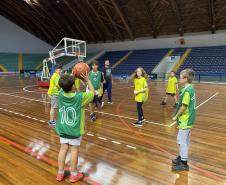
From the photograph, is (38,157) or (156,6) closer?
(38,157)

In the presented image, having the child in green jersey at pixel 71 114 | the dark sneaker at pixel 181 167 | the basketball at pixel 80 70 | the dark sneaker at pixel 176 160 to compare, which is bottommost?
the dark sneaker at pixel 181 167

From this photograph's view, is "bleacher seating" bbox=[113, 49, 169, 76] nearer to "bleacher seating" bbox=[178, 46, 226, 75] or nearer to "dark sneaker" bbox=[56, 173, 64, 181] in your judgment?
"bleacher seating" bbox=[178, 46, 226, 75]

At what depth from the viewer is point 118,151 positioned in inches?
191

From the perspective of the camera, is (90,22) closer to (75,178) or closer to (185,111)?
(185,111)

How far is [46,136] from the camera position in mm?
5766

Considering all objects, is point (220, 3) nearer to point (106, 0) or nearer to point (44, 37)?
point (106, 0)

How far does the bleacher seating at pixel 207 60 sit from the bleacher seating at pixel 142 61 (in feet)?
11.1

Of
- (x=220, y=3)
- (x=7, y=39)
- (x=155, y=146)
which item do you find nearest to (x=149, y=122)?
(x=155, y=146)

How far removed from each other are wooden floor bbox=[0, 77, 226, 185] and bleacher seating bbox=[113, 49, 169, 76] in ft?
62.3

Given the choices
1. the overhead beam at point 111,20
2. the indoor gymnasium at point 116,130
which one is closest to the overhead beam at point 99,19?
the overhead beam at point 111,20

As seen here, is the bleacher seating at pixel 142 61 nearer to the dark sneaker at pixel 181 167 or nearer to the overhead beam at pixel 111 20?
the overhead beam at pixel 111 20

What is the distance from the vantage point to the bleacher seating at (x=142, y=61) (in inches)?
1057

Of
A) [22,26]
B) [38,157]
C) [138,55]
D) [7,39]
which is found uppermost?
[22,26]

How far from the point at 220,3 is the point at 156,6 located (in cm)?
560
